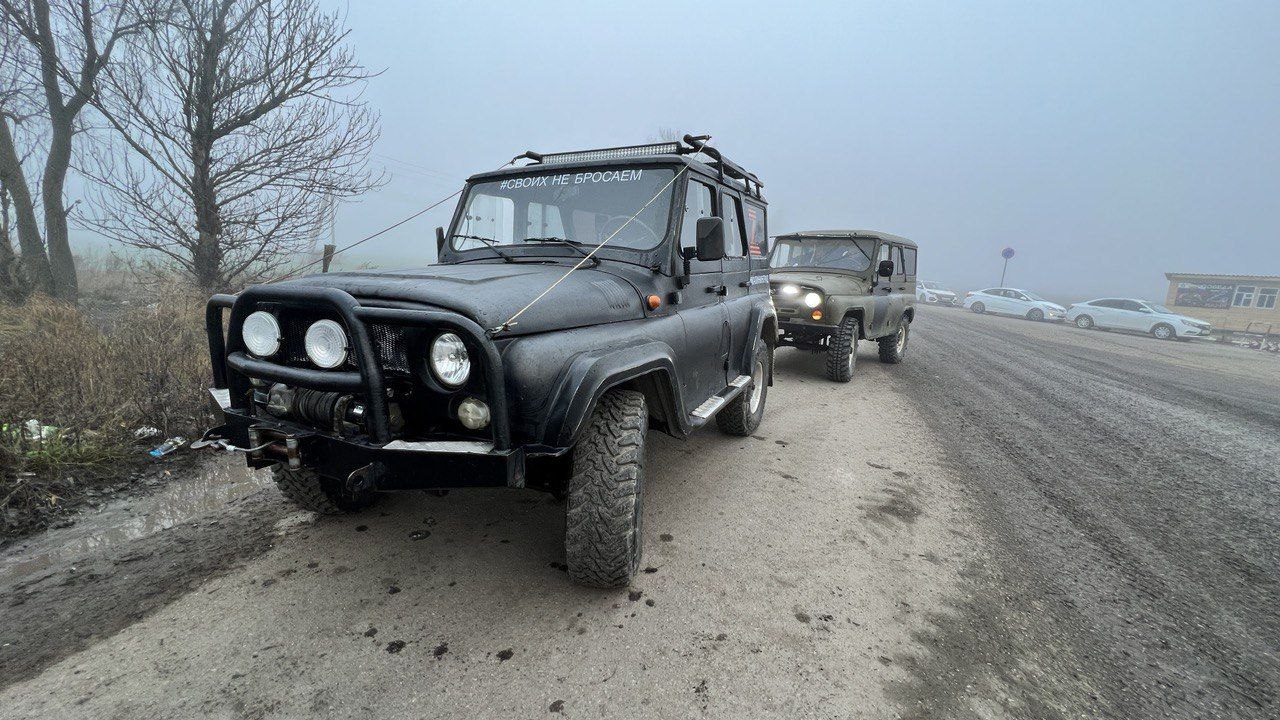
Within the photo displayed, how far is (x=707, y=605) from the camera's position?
241 cm

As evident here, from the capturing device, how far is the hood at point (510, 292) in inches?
79.6

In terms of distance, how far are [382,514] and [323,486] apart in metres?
0.36

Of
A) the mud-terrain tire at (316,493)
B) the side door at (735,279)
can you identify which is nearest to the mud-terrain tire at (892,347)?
the side door at (735,279)

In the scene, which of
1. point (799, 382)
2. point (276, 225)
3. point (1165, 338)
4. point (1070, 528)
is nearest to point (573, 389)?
point (1070, 528)

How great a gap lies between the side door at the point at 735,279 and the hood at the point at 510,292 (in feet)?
4.32

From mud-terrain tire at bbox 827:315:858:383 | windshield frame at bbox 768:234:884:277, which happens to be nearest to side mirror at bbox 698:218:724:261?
mud-terrain tire at bbox 827:315:858:383

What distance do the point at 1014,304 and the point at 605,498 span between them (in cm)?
2712

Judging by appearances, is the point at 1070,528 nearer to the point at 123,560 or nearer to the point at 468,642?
the point at 468,642

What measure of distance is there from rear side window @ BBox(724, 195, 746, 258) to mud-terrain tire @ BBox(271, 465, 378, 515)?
294 cm

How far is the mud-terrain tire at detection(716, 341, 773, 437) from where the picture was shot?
4.51 m

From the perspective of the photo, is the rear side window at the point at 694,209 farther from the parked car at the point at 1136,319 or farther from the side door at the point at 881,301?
the parked car at the point at 1136,319

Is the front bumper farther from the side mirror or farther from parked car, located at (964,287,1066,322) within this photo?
parked car, located at (964,287,1066,322)

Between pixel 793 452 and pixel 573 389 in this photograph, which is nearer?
pixel 573 389

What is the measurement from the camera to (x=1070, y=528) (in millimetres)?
3348
